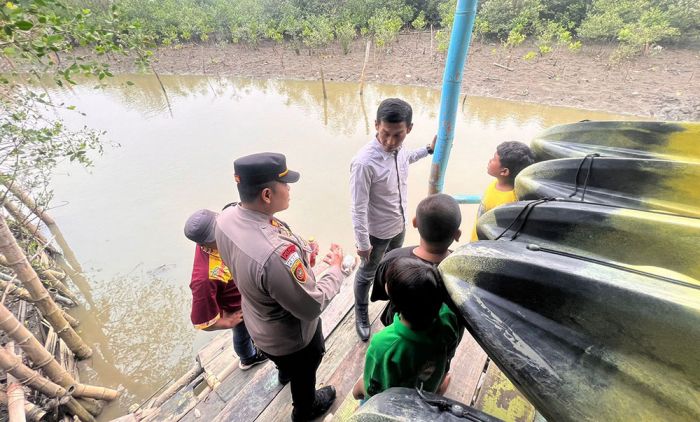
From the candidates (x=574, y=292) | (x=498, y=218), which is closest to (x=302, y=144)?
(x=498, y=218)

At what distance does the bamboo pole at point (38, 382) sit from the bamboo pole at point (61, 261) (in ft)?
8.33

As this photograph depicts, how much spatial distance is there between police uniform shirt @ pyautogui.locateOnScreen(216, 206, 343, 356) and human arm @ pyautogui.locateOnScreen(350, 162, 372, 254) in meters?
0.61

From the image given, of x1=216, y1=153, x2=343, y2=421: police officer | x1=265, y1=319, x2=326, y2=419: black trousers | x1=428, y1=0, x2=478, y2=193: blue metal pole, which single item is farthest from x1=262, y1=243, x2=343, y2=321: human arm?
x1=428, y1=0, x2=478, y2=193: blue metal pole

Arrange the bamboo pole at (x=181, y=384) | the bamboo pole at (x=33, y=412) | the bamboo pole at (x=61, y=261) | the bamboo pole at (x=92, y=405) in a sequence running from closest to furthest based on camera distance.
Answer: the bamboo pole at (x=33, y=412)
the bamboo pole at (x=181, y=384)
the bamboo pole at (x=92, y=405)
the bamboo pole at (x=61, y=261)

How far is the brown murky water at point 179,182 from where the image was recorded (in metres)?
4.80

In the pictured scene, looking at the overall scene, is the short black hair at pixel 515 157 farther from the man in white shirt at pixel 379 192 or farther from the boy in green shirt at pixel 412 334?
the boy in green shirt at pixel 412 334

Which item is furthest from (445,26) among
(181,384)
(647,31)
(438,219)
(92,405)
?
(92,405)

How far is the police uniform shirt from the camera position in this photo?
4.40ft

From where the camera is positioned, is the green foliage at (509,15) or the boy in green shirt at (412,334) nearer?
the boy in green shirt at (412,334)

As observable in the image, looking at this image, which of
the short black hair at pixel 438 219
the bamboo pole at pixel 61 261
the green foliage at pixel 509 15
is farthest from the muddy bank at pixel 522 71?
the bamboo pole at pixel 61 261

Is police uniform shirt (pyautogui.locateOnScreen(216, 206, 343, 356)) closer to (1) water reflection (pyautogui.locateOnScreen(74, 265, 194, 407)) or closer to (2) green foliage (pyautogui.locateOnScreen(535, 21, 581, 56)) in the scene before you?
(1) water reflection (pyautogui.locateOnScreen(74, 265, 194, 407))

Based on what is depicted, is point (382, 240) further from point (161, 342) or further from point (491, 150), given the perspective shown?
point (491, 150)

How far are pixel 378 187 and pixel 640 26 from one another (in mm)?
16953

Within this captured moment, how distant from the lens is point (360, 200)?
2.12 meters
